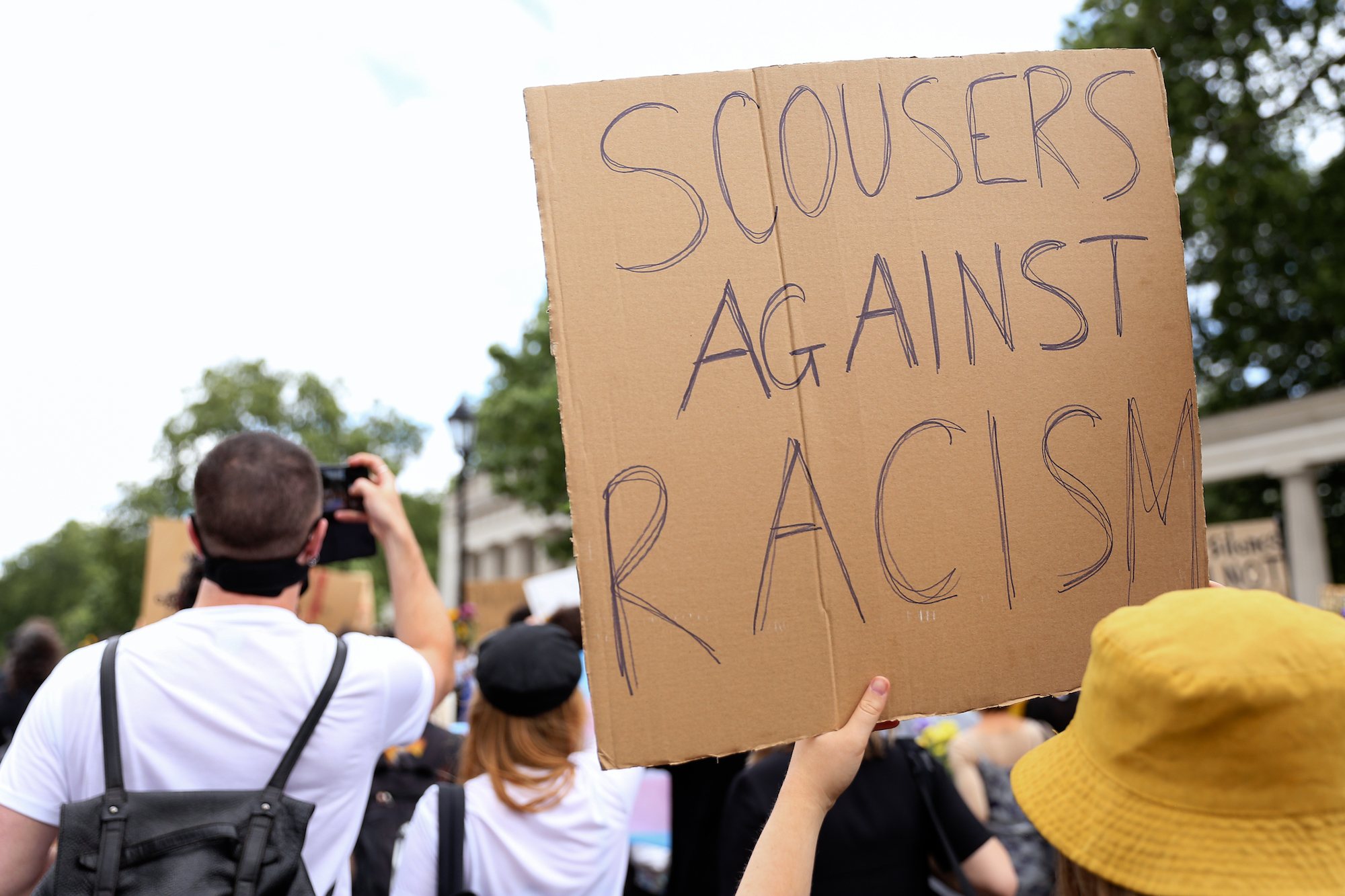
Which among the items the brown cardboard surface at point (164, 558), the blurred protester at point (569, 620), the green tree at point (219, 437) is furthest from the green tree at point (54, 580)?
the blurred protester at point (569, 620)

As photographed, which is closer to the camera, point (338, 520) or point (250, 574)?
point (250, 574)

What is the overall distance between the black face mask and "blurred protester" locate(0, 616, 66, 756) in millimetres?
3892

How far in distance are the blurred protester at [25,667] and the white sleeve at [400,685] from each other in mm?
A: 3931

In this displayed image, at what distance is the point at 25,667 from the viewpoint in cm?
490

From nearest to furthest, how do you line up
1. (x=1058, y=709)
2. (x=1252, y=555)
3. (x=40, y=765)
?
(x=40, y=765) → (x=1058, y=709) → (x=1252, y=555)

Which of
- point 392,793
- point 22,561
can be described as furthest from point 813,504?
point 22,561

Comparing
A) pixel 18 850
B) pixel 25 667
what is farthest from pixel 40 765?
pixel 25 667

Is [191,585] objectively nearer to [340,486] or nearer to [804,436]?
[340,486]

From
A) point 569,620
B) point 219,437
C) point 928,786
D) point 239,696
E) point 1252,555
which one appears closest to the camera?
point 239,696

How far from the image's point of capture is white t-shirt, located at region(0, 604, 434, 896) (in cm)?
167

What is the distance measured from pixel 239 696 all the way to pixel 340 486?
0.70 m

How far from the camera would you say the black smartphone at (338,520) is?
2.33 meters

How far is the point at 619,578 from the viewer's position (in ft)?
4.25

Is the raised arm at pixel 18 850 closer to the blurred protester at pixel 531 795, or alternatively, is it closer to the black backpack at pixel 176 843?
the black backpack at pixel 176 843
